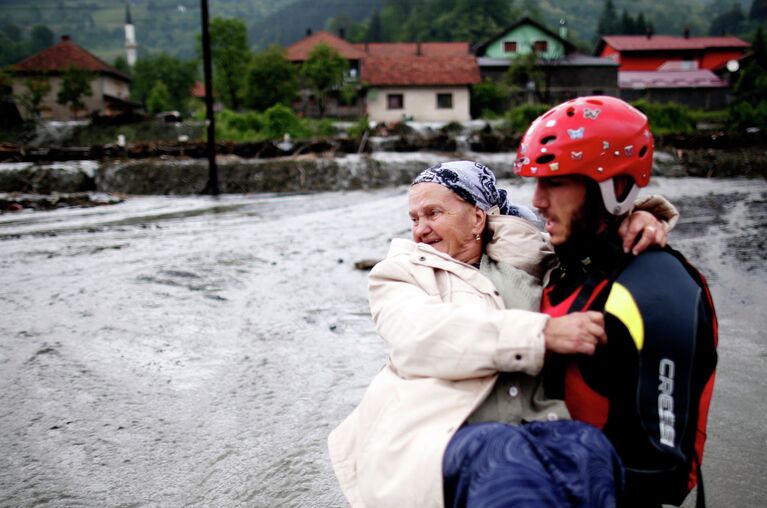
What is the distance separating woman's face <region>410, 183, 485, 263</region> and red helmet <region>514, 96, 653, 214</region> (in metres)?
0.35

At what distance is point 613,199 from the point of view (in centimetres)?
194

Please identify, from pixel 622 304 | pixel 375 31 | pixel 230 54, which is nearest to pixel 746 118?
pixel 622 304

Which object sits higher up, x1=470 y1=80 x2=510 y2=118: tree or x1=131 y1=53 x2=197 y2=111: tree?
x1=131 y1=53 x2=197 y2=111: tree

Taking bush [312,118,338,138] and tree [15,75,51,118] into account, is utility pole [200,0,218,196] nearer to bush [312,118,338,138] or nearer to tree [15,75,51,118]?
bush [312,118,338,138]

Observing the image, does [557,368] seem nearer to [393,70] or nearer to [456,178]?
[456,178]

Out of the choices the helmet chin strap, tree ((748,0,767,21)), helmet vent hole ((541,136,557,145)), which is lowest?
the helmet chin strap

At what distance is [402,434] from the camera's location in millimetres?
1745

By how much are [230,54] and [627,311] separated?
54297 mm

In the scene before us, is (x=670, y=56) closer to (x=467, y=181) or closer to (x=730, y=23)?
(x=730, y=23)

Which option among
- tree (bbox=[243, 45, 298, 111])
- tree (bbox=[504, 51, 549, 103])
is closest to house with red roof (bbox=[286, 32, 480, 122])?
tree (bbox=[504, 51, 549, 103])

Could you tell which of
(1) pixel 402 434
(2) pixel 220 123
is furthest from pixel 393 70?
(1) pixel 402 434

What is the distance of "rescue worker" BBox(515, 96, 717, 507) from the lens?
1.62 meters

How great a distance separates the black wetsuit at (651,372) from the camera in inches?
63.5

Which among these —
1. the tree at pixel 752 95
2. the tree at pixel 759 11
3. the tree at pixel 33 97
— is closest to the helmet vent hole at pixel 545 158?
the tree at pixel 752 95
